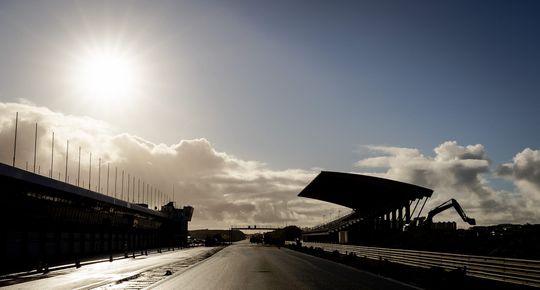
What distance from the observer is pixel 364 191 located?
3282 inches

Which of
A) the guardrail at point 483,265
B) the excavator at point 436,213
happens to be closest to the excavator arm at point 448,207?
the excavator at point 436,213

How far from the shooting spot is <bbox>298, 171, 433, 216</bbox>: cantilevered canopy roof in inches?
2894

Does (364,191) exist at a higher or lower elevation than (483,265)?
higher

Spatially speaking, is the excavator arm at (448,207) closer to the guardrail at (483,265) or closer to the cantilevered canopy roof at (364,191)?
the cantilevered canopy roof at (364,191)

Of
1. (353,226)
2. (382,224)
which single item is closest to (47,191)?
(382,224)

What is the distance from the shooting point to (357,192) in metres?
86.2

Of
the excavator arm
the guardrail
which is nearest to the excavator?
the excavator arm

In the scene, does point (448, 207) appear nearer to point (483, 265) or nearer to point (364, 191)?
point (364, 191)

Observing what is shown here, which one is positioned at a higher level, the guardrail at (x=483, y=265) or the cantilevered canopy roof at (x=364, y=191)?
the cantilevered canopy roof at (x=364, y=191)

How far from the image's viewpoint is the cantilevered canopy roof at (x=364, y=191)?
2894 inches

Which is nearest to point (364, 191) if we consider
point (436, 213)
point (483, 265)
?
point (436, 213)

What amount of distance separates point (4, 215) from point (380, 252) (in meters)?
29.6

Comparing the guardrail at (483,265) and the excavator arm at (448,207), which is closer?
the guardrail at (483,265)

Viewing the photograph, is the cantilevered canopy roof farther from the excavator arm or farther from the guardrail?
the guardrail
